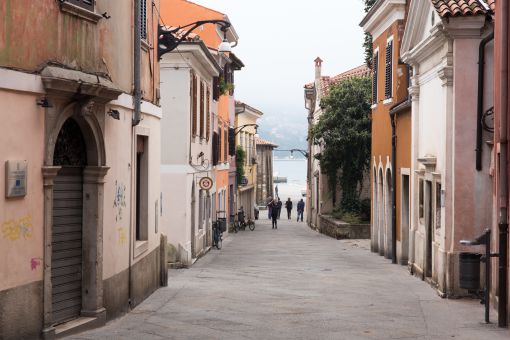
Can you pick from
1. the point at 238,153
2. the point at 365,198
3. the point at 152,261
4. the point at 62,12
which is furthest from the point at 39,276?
the point at 238,153

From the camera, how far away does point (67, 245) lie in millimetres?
11906

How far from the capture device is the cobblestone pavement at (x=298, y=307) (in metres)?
12.5

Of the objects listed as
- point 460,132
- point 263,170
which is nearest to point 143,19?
point 460,132

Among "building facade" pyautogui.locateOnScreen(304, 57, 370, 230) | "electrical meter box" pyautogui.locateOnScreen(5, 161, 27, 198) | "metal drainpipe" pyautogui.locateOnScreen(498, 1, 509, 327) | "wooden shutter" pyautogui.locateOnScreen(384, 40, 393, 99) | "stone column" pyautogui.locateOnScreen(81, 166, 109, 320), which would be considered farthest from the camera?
"building facade" pyautogui.locateOnScreen(304, 57, 370, 230)

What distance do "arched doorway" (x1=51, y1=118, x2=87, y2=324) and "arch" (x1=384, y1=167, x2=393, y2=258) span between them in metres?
16.5

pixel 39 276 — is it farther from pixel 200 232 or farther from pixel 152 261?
pixel 200 232

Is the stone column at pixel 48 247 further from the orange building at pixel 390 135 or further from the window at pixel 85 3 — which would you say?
the orange building at pixel 390 135

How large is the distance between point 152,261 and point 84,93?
644 cm

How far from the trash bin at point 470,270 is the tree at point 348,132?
1059 inches

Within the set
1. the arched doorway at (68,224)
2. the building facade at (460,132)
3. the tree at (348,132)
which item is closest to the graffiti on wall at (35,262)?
the arched doorway at (68,224)

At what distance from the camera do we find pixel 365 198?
138ft

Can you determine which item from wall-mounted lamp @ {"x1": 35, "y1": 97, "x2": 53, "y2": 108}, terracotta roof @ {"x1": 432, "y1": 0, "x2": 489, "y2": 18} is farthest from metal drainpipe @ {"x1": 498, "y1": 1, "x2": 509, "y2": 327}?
wall-mounted lamp @ {"x1": 35, "y1": 97, "x2": 53, "y2": 108}

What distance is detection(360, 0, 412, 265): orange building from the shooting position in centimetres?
2498

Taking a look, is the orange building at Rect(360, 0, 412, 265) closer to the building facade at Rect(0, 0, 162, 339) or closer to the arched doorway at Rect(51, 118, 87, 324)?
the building facade at Rect(0, 0, 162, 339)
